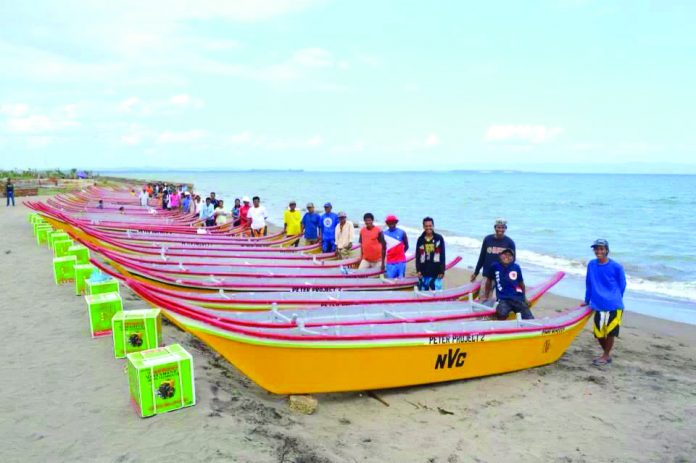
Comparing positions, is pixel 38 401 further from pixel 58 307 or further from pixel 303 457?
pixel 58 307

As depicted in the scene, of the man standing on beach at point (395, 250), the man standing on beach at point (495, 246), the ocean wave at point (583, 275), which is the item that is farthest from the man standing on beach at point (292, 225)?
the ocean wave at point (583, 275)

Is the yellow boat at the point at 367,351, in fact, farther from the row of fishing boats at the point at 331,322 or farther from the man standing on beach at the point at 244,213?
the man standing on beach at the point at 244,213

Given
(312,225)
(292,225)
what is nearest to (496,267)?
(312,225)

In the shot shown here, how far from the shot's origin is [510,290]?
6984 mm

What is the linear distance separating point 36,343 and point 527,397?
6336mm

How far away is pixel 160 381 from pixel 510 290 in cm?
486

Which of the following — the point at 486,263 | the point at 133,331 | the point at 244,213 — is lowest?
the point at 133,331

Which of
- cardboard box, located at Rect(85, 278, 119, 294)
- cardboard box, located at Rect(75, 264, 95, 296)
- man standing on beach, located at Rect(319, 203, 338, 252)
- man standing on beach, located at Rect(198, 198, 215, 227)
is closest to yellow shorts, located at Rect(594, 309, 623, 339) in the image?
man standing on beach, located at Rect(319, 203, 338, 252)

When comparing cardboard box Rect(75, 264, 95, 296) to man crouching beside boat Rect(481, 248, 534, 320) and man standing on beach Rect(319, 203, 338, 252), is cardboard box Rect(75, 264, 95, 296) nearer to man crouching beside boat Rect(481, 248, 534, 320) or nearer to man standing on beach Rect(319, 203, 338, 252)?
man standing on beach Rect(319, 203, 338, 252)

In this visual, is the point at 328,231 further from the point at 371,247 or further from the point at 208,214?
the point at 208,214

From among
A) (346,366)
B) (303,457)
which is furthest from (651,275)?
(303,457)

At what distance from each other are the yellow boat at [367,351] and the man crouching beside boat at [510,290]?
1.28 feet

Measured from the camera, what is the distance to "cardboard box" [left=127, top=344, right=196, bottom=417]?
432cm

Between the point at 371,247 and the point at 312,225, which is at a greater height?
the point at 312,225
